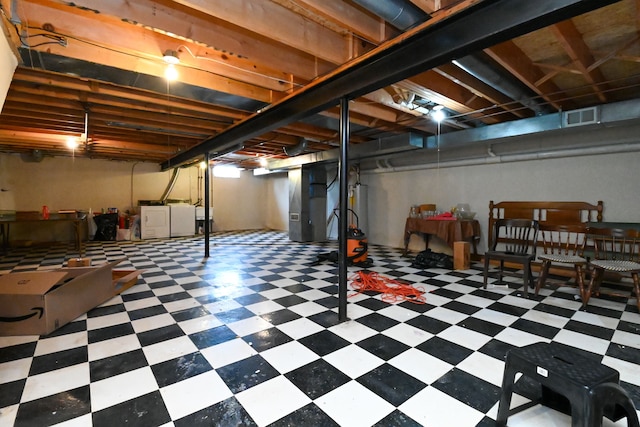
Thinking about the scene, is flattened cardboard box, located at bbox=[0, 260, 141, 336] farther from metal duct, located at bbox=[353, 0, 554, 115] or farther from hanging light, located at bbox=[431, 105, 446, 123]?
hanging light, located at bbox=[431, 105, 446, 123]

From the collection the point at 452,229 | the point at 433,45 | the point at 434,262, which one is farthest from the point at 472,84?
the point at 434,262

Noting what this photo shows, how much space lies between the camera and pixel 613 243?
322 cm

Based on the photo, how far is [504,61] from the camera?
2.52 meters

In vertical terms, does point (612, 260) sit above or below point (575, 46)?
below

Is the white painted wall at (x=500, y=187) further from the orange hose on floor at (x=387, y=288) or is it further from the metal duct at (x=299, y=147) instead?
the orange hose on floor at (x=387, y=288)

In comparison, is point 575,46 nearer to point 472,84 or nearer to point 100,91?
point 472,84

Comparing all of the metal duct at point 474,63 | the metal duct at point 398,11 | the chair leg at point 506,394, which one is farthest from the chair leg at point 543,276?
the metal duct at point 398,11

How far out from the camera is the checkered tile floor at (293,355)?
1.48m

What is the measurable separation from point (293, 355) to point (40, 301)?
2.06 meters

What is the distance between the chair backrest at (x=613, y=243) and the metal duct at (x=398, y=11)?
307cm

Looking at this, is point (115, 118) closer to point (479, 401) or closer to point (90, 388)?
point (90, 388)

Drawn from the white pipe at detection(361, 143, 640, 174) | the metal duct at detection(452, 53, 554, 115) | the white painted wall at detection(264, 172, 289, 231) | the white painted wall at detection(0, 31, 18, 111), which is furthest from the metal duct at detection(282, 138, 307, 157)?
the white painted wall at detection(0, 31, 18, 111)

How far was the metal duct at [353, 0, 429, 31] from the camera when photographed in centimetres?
169

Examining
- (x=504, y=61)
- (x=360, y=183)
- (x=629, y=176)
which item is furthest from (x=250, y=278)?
(x=629, y=176)
